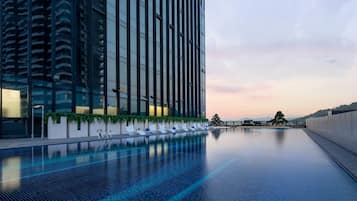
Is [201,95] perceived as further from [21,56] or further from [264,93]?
[21,56]

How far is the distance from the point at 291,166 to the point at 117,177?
489 centimetres

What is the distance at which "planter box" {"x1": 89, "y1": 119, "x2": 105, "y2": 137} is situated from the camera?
18.3 metres

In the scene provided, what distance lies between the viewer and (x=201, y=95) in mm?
41625

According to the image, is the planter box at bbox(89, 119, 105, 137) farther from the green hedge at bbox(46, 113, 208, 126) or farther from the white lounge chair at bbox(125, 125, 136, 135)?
the white lounge chair at bbox(125, 125, 136, 135)

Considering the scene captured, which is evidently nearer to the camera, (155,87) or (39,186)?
(39,186)

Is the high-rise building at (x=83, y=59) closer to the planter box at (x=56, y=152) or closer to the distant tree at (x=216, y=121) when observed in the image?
the planter box at (x=56, y=152)

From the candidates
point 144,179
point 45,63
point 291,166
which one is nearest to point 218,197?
point 144,179

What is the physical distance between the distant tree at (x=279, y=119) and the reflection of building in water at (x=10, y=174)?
46.2 metres

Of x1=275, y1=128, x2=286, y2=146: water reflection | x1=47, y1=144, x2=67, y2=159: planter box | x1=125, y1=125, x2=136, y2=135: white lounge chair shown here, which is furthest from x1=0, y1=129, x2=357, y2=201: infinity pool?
x1=125, y1=125, x2=136, y2=135: white lounge chair

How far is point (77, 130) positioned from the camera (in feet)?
56.3

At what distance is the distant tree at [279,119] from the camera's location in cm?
4762

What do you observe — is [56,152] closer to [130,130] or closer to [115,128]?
[130,130]

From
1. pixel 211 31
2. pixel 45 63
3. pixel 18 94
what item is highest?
pixel 211 31

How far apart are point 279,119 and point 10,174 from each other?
4798cm
